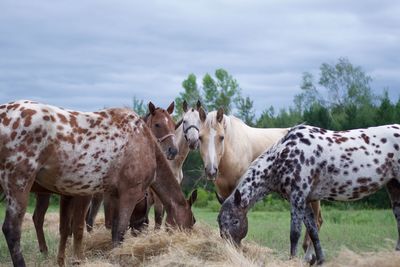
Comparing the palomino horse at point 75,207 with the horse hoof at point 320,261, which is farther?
the palomino horse at point 75,207

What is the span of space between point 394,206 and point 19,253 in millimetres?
4892

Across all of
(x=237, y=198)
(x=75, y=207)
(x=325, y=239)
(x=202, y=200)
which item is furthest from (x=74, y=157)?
(x=202, y=200)

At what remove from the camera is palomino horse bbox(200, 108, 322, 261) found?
9.28 meters

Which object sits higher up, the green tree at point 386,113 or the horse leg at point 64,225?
the green tree at point 386,113

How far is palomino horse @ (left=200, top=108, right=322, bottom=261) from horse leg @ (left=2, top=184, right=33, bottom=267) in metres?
3.19

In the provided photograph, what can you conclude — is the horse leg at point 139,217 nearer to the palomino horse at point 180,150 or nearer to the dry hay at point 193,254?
the palomino horse at point 180,150

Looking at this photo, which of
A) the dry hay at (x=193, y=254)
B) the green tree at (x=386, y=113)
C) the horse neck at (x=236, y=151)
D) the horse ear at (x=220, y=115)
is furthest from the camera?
the green tree at (x=386, y=113)

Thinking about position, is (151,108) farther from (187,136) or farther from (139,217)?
(139,217)

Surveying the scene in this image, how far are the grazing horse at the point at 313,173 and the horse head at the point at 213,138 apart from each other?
55.4 inches

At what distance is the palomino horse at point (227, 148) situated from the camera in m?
9.28

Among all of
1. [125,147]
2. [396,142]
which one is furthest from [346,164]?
[125,147]

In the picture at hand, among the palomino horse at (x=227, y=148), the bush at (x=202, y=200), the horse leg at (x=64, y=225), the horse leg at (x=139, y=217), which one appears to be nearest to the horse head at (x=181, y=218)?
the horse leg at (x=139, y=217)

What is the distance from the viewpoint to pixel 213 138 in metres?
9.40

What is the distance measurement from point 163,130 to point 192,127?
783 millimetres
